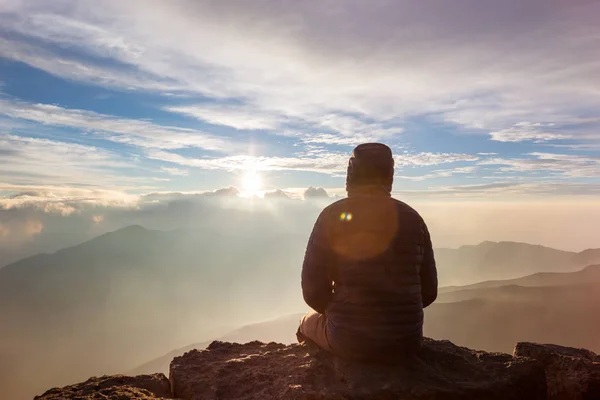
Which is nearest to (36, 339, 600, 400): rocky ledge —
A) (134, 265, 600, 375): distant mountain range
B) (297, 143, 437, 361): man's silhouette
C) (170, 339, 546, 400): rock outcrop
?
(170, 339, 546, 400): rock outcrop

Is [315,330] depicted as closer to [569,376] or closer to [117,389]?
[117,389]

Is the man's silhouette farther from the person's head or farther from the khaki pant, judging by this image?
the khaki pant

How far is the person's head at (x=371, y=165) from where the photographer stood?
14.6 ft

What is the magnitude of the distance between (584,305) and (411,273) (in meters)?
102

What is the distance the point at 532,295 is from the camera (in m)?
96.4

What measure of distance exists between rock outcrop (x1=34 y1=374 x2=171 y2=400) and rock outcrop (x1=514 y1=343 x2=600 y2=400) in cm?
507

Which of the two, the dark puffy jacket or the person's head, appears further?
the person's head

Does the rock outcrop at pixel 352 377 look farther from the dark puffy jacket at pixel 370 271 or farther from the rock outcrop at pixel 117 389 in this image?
the dark puffy jacket at pixel 370 271

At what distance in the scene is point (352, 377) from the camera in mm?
4199

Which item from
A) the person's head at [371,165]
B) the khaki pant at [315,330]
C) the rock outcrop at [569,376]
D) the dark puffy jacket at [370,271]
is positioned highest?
the person's head at [371,165]

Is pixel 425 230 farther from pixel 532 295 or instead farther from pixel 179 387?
pixel 532 295

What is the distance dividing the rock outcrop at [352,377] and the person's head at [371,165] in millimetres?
2145

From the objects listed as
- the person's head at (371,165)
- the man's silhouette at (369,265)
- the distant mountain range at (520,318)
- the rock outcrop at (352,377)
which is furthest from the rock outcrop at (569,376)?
the distant mountain range at (520,318)

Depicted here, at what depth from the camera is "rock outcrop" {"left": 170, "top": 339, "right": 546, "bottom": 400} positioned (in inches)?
158
